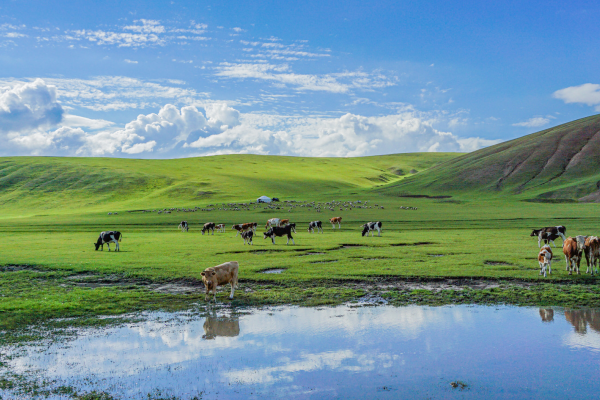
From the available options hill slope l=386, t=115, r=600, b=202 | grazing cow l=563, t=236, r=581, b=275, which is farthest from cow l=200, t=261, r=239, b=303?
hill slope l=386, t=115, r=600, b=202

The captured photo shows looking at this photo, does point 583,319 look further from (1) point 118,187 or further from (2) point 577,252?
(1) point 118,187

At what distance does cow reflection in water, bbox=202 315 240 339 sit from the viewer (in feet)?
46.5

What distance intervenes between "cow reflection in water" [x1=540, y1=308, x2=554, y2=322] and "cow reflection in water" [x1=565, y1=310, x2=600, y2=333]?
48cm

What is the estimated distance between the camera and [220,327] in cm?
1483

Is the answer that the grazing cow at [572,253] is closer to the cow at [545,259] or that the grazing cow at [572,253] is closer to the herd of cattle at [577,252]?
the herd of cattle at [577,252]

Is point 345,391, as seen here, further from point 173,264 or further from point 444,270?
point 173,264

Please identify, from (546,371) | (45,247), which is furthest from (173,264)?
(546,371)

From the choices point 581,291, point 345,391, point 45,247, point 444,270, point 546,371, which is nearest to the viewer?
point 345,391

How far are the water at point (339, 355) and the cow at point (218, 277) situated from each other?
7.66 feet

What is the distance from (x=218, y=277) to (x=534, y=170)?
16715 cm

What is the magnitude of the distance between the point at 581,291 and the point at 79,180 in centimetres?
17502

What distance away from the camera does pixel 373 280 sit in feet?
71.6

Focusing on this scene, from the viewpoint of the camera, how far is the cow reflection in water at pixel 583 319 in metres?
14.1

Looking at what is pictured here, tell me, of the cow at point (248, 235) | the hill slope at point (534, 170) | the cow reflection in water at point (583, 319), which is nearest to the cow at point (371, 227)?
the cow at point (248, 235)
